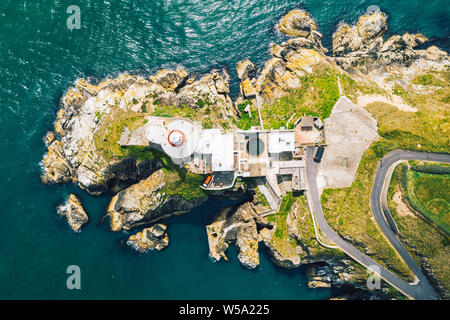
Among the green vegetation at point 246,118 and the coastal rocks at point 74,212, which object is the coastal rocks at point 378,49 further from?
the coastal rocks at point 74,212

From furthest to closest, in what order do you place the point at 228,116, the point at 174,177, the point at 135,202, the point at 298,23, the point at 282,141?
the point at 298,23
the point at 228,116
the point at 135,202
the point at 174,177
the point at 282,141

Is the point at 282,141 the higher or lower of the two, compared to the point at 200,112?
lower

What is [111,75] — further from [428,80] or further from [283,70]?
[428,80]

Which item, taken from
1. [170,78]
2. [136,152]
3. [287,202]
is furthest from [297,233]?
[170,78]

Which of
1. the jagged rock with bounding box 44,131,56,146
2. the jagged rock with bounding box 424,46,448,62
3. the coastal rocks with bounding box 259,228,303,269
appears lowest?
the coastal rocks with bounding box 259,228,303,269

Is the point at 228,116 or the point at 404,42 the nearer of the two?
the point at 228,116

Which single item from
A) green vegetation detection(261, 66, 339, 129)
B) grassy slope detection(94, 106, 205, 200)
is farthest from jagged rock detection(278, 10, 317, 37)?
grassy slope detection(94, 106, 205, 200)

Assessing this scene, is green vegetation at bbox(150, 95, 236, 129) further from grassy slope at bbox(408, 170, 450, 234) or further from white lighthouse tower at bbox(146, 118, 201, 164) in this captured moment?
grassy slope at bbox(408, 170, 450, 234)
